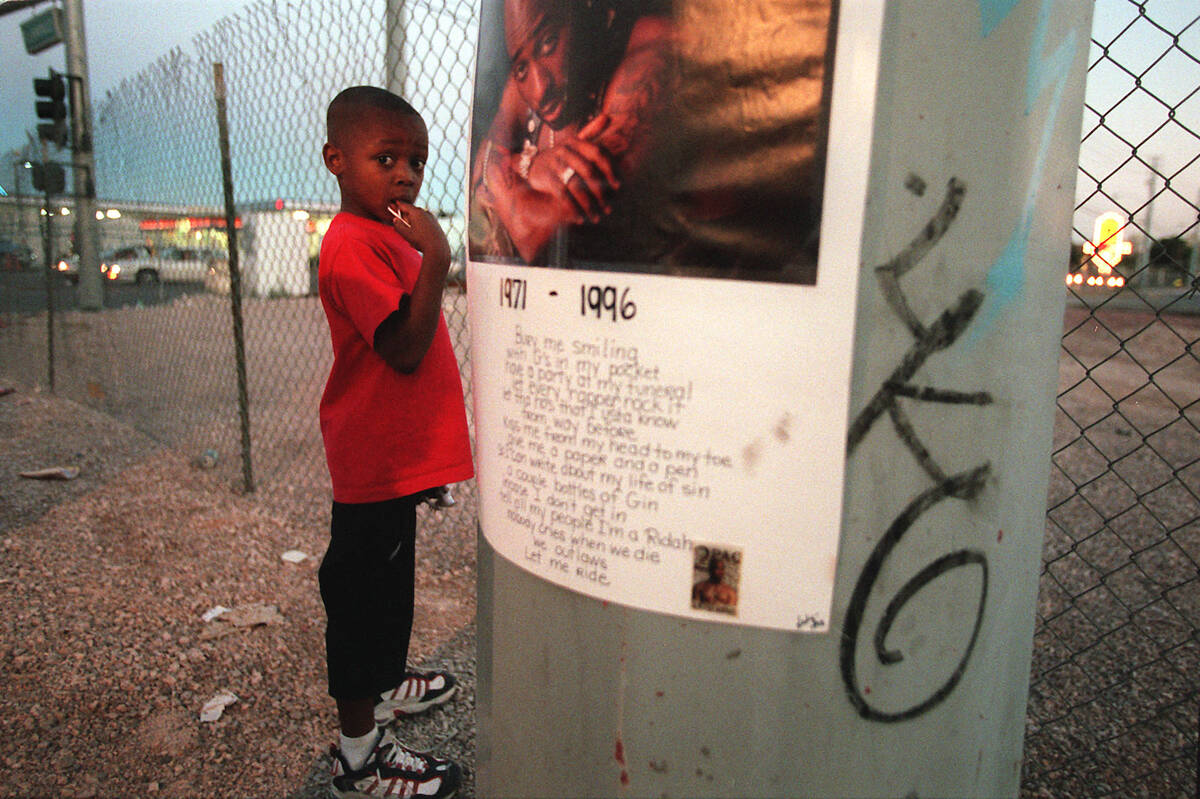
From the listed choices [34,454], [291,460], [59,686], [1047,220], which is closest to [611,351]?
[1047,220]

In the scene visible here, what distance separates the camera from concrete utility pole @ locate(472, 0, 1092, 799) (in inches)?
35.6

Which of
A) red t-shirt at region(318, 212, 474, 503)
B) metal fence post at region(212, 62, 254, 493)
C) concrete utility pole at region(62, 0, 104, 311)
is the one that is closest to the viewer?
red t-shirt at region(318, 212, 474, 503)

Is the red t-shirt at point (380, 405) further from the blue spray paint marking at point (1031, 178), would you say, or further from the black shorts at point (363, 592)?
the blue spray paint marking at point (1031, 178)

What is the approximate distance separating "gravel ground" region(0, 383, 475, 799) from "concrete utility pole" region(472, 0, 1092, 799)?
155 cm

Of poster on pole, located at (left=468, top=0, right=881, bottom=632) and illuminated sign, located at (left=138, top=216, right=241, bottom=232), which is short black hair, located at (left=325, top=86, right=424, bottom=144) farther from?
illuminated sign, located at (left=138, top=216, right=241, bottom=232)

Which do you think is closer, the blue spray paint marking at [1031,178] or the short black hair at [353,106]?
the blue spray paint marking at [1031,178]

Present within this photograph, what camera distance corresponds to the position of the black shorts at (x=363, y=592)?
2131 millimetres

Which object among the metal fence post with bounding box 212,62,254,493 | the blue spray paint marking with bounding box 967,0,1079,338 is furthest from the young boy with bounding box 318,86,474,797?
the metal fence post with bounding box 212,62,254,493

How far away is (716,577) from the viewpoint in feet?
3.22

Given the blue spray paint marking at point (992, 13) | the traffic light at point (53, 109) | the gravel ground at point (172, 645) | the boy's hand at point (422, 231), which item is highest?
the traffic light at point (53, 109)

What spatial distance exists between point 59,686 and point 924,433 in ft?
9.58

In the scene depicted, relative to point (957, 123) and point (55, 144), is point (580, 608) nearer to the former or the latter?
point (957, 123)

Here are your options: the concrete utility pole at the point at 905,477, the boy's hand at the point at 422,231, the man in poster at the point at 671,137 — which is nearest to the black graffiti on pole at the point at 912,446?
the concrete utility pole at the point at 905,477

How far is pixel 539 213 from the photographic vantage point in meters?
1.06
